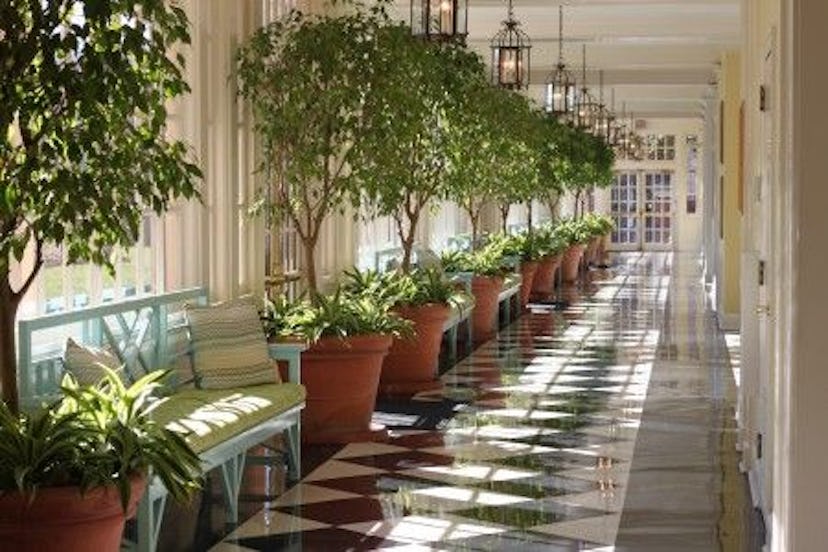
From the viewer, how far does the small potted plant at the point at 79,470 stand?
167 inches

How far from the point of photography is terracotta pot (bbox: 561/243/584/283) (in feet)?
78.0

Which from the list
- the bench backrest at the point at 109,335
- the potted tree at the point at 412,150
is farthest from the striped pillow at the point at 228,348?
the potted tree at the point at 412,150

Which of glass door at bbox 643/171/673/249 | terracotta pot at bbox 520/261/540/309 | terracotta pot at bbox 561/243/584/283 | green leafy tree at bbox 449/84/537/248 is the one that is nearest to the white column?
green leafy tree at bbox 449/84/537/248

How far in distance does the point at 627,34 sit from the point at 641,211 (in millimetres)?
21139

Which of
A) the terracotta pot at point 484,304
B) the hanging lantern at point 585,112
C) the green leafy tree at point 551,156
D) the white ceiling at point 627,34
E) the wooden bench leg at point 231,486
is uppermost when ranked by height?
the white ceiling at point 627,34

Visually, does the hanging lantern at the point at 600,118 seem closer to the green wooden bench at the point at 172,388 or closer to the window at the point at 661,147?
the window at the point at 661,147

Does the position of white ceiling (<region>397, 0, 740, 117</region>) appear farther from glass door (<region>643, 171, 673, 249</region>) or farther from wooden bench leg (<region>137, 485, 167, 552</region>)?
glass door (<region>643, 171, 673, 249</region>)

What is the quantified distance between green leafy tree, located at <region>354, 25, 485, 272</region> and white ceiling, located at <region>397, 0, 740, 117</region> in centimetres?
306

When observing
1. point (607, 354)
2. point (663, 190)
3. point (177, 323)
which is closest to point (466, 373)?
point (607, 354)

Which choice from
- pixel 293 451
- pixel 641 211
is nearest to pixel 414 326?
pixel 293 451

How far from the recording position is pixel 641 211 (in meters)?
37.4

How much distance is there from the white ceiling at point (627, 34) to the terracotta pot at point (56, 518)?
33.7 ft

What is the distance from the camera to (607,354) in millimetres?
13234

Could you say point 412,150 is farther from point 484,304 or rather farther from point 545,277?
point 545,277
